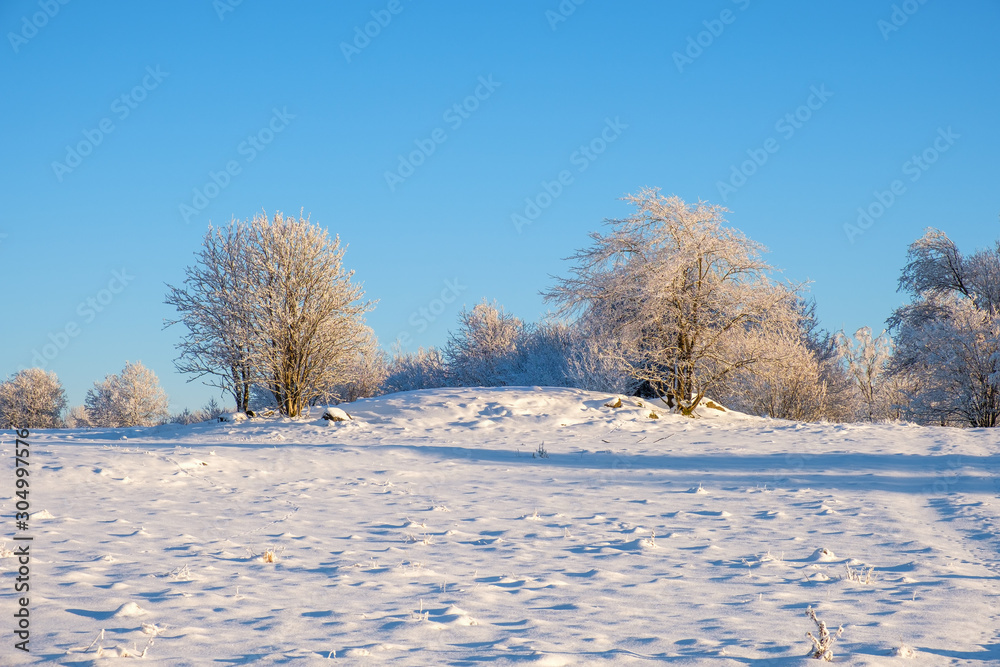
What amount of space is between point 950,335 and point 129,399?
5252 cm

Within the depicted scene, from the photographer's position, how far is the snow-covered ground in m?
4.38

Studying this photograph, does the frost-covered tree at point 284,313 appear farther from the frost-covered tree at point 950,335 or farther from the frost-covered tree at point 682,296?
the frost-covered tree at point 950,335

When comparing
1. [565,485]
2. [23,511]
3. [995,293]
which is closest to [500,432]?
[565,485]

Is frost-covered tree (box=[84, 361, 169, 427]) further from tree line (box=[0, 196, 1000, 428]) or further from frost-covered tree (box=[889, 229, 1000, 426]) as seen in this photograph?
frost-covered tree (box=[889, 229, 1000, 426])

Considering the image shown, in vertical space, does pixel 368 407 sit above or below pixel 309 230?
below

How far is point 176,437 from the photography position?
17969mm

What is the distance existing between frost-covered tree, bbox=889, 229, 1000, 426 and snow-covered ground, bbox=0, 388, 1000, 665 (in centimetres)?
1326

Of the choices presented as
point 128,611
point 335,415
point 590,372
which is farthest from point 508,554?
point 590,372

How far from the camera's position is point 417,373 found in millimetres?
50781

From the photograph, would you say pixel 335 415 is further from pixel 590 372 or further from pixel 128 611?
pixel 590 372

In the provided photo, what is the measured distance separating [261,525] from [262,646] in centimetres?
411

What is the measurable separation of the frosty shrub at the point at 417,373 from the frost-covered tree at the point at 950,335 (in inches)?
1087

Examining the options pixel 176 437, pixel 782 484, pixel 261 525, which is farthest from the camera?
pixel 176 437

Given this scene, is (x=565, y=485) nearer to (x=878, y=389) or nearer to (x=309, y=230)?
Result: (x=309, y=230)
